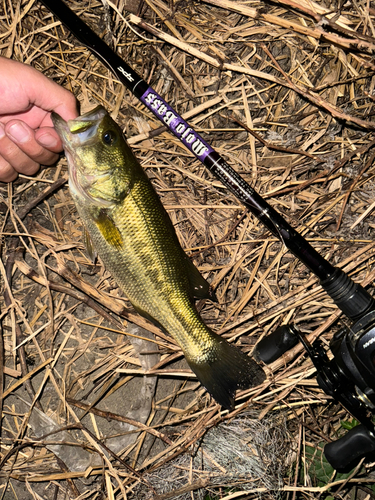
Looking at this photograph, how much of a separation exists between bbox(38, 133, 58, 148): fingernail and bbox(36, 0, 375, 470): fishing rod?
25.0 inches

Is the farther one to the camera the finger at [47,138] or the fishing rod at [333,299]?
the finger at [47,138]

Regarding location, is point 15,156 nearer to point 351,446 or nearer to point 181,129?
point 181,129

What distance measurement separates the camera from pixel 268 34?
3.12 m

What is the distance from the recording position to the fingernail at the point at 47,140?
291cm

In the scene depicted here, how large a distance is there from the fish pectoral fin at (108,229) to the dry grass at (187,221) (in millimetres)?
A: 571

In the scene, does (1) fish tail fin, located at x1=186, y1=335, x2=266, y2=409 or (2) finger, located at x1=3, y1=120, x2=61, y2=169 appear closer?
(1) fish tail fin, located at x1=186, y1=335, x2=266, y2=409

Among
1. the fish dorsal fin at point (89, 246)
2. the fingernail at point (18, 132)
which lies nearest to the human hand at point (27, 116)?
the fingernail at point (18, 132)

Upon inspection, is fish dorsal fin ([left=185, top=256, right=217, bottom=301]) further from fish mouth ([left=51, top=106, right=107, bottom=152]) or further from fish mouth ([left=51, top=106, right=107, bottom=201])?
fish mouth ([left=51, top=106, right=107, bottom=152])

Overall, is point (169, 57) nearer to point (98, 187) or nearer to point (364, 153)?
point (98, 187)

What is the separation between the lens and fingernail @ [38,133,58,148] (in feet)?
9.56

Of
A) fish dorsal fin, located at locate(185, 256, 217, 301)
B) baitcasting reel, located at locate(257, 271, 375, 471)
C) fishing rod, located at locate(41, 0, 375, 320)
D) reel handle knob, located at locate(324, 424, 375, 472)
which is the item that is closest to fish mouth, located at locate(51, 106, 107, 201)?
fishing rod, located at locate(41, 0, 375, 320)

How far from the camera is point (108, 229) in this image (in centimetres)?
264

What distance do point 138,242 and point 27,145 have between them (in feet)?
3.53

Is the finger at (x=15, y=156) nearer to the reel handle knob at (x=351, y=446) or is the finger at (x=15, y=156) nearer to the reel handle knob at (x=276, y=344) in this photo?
the reel handle knob at (x=276, y=344)
